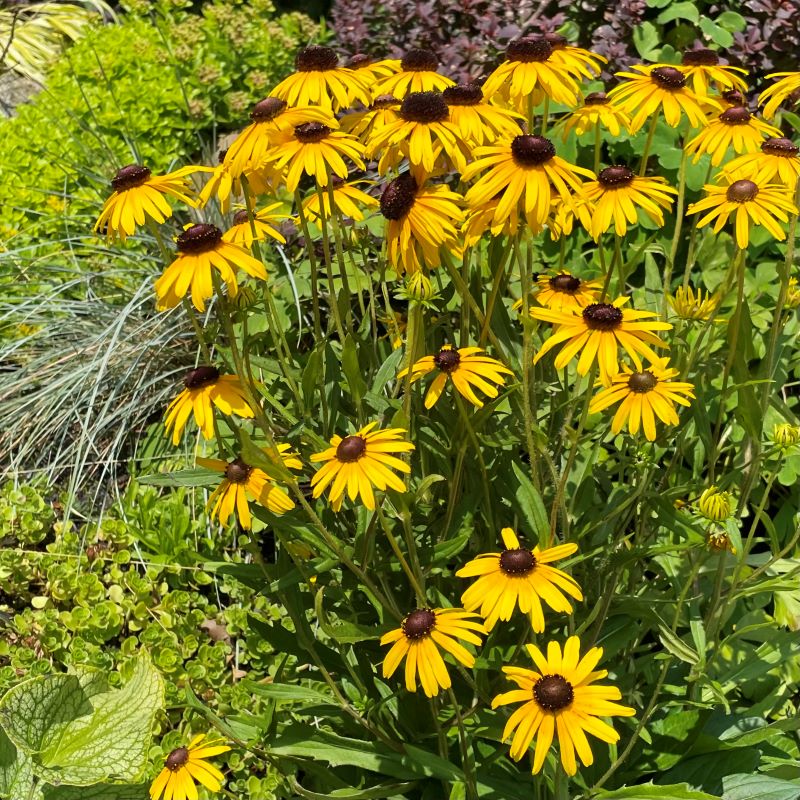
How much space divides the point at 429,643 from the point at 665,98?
1026 mm

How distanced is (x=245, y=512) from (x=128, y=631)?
128cm

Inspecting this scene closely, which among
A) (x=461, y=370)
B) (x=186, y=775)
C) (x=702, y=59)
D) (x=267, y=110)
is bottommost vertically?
(x=186, y=775)

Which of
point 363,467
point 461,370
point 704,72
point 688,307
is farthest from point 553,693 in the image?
point 704,72

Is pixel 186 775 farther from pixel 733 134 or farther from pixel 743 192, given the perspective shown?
pixel 733 134

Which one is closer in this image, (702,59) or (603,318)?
(603,318)

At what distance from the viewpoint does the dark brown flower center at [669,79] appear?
5.34 feet

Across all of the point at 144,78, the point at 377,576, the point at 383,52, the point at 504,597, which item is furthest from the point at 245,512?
the point at 144,78

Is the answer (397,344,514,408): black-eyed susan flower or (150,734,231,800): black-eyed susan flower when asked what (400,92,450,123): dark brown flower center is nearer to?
(397,344,514,408): black-eyed susan flower

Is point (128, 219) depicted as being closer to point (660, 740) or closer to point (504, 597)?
point (504, 597)

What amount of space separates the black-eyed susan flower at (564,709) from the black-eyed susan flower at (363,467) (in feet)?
1.06

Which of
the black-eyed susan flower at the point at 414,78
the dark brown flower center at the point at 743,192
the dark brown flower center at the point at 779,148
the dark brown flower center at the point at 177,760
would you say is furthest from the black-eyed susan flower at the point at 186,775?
the dark brown flower center at the point at 779,148

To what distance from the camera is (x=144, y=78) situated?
4094 millimetres

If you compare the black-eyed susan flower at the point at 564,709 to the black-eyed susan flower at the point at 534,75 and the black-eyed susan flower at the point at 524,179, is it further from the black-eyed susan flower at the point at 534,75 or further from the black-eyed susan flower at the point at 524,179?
the black-eyed susan flower at the point at 534,75

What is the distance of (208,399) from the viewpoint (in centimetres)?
143
